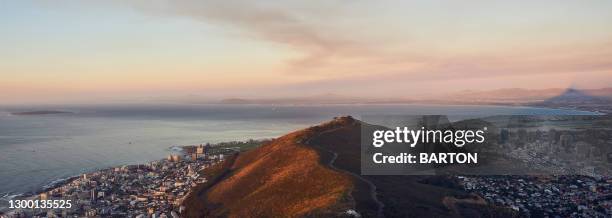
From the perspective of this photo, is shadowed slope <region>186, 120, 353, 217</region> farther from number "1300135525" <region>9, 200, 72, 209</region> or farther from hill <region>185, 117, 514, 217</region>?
number "1300135525" <region>9, 200, 72, 209</region>

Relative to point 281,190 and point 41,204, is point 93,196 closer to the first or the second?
point 41,204

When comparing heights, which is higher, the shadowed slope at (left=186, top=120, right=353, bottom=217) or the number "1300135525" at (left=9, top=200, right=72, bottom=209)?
the shadowed slope at (left=186, top=120, right=353, bottom=217)

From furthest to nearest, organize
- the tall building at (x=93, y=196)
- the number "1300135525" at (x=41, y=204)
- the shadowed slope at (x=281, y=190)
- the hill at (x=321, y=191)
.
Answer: the tall building at (x=93, y=196)
the number "1300135525" at (x=41, y=204)
the shadowed slope at (x=281, y=190)
the hill at (x=321, y=191)

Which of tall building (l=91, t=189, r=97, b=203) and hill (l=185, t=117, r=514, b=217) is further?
tall building (l=91, t=189, r=97, b=203)

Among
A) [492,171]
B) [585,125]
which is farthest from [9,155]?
[585,125]

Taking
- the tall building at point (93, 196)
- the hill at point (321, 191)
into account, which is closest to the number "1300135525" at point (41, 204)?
the tall building at point (93, 196)

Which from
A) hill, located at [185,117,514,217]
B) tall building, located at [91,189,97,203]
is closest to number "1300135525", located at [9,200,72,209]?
tall building, located at [91,189,97,203]

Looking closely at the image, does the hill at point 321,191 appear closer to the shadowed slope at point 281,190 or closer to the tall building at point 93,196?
the shadowed slope at point 281,190

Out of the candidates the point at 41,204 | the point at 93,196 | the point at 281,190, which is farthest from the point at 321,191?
the point at 41,204

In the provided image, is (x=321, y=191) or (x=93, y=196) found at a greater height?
(x=321, y=191)
